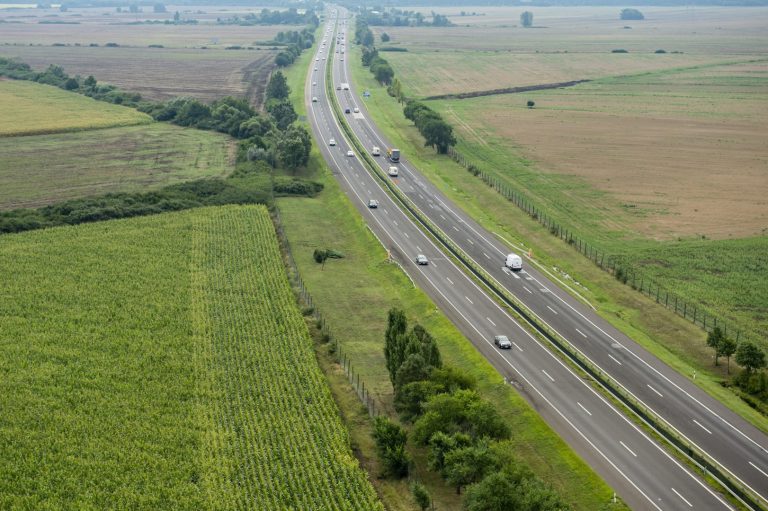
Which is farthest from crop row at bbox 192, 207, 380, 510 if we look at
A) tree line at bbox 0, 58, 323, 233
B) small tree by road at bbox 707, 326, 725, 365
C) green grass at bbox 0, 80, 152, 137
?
green grass at bbox 0, 80, 152, 137

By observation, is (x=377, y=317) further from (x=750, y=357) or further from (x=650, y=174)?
(x=650, y=174)

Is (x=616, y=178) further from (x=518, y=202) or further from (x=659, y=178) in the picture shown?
(x=518, y=202)

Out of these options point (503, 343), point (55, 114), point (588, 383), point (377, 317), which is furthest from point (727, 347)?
point (55, 114)

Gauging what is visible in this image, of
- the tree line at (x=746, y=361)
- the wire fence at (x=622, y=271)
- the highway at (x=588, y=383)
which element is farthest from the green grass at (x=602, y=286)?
the highway at (x=588, y=383)

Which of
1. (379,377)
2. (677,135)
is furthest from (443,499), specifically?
(677,135)

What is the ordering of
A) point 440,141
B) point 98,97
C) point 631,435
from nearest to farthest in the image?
point 631,435 < point 440,141 < point 98,97

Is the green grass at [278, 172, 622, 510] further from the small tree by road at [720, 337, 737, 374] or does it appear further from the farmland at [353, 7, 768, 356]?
the farmland at [353, 7, 768, 356]

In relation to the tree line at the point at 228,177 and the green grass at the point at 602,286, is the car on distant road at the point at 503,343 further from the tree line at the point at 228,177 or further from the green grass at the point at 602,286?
the tree line at the point at 228,177
